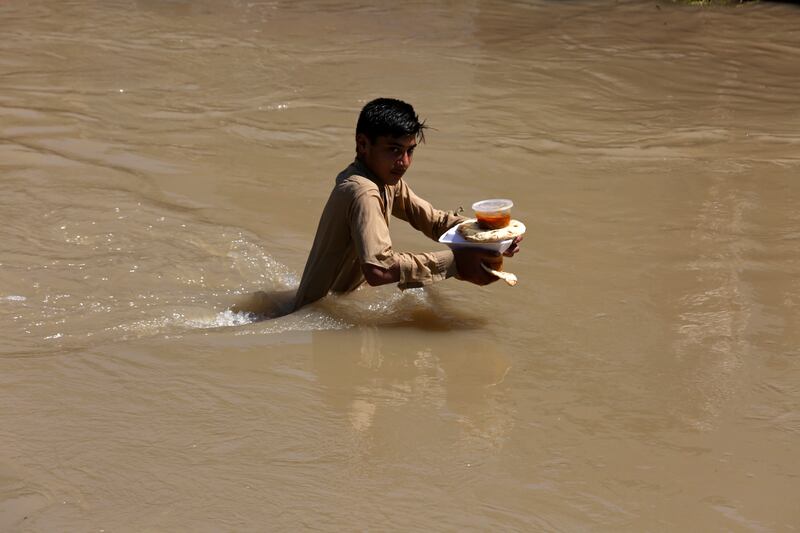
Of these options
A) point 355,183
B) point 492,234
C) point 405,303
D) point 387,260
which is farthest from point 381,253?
point 405,303

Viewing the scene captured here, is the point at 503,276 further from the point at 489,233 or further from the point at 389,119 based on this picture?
the point at 389,119

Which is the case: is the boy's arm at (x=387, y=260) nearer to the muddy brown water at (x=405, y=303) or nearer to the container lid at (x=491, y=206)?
the container lid at (x=491, y=206)

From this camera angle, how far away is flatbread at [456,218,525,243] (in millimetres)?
4004

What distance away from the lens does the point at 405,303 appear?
4.76 meters

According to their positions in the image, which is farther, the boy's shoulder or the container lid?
the boy's shoulder

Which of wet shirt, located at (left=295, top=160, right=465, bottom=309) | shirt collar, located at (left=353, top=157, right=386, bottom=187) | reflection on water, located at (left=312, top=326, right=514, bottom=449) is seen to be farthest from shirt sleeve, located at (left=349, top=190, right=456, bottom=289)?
reflection on water, located at (left=312, top=326, right=514, bottom=449)

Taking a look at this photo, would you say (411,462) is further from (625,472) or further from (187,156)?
(187,156)

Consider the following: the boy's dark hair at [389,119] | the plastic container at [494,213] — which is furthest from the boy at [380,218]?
the plastic container at [494,213]

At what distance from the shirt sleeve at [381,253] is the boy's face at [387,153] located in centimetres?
11

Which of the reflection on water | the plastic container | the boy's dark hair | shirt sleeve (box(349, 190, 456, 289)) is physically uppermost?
the boy's dark hair

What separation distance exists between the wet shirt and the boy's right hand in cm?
3

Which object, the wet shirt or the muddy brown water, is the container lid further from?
the muddy brown water

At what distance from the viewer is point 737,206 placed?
235 inches

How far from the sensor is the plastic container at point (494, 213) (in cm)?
401
